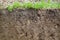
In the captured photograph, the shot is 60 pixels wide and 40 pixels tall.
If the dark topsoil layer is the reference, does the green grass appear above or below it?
above

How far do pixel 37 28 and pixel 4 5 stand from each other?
455mm

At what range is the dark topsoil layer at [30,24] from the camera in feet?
6.35

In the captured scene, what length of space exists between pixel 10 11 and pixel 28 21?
0.23 meters

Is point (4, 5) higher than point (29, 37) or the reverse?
higher

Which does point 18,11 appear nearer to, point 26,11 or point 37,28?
point 26,11

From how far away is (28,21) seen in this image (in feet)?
6.54

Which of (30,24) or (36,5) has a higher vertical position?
(36,5)

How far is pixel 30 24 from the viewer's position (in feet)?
6.56

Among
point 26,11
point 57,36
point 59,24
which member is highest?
point 26,11

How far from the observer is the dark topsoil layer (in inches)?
76.2

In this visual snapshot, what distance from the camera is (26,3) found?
2004mm

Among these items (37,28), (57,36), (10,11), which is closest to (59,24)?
(57,36)

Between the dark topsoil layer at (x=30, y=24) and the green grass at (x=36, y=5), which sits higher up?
the green grass at (x=36, y=5)

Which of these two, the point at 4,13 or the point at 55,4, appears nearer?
the point at 4,13
